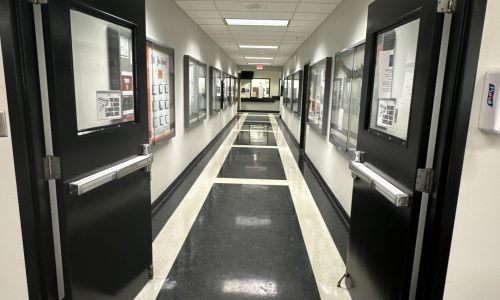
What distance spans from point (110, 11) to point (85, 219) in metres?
1.10

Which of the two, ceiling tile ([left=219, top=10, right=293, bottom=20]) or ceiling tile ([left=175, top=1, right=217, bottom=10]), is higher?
ceiling tile ([left=219, top=10, right=293, bottom=20])

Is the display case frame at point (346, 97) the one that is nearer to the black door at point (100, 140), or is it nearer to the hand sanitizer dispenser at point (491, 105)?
the hand sanitizer dispenser at point (491, 105)

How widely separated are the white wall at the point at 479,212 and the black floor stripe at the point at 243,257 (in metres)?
1.09

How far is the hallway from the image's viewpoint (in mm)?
2336

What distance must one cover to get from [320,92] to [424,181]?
3941 millimetres

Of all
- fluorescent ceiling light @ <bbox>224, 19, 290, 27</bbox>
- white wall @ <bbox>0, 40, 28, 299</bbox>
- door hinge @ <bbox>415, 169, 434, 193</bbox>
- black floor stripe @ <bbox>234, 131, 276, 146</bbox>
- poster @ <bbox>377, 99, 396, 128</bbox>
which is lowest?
black floor stripe @ <bbox>234, 131, 276, 146</bbox>

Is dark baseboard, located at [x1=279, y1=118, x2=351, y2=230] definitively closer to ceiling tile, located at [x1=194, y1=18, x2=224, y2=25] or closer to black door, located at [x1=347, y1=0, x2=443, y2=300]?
black door, located at [x1=347, y1=0, x2=443, y2=300]

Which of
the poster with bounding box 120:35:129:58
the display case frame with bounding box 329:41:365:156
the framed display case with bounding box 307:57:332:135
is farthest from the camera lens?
the framed display case with bounding box 307:57:332:135

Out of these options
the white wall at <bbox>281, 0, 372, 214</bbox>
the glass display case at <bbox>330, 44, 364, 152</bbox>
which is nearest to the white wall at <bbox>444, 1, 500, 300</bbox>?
the glass display case at <bbox>330, 44, 364, 152</bbox>

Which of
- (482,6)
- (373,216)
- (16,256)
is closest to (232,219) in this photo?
(373,216)

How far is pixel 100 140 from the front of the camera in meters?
1.68

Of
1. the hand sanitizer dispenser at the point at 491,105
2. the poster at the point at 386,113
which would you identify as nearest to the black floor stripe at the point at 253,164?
the poster at the point at 386,113

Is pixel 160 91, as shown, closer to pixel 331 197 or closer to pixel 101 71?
pixel 101 71

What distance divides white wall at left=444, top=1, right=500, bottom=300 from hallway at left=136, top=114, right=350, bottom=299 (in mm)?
1020
